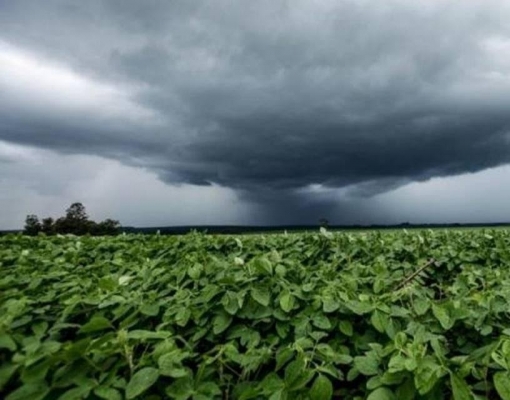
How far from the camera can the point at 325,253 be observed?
6137mm

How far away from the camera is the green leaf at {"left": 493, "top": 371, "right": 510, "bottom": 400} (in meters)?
2.00

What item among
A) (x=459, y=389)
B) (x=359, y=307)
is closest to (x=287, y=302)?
(x=359, y=307)

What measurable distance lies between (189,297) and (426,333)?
4.35 ft

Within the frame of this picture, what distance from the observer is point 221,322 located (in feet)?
9.04

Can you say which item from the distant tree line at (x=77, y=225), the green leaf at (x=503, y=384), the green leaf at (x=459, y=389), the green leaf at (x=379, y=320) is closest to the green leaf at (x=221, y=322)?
the green leaf at (x=379, y=320)

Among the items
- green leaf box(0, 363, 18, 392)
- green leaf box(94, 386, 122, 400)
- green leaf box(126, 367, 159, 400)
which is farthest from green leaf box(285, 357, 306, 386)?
green leaf box(0, 363, 18, 392)

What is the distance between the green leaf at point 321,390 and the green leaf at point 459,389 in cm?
46

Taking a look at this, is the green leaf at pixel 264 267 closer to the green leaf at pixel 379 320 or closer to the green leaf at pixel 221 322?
the green leaf at pixel 221 322

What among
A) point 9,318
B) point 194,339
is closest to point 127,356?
point 194,339

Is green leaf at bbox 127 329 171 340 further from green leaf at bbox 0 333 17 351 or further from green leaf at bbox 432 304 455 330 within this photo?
green leaf at bbox 432 304 455 330

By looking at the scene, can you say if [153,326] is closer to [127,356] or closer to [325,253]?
[127,356]

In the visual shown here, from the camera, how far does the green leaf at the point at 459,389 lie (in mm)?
1967

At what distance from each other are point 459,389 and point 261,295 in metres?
1.14

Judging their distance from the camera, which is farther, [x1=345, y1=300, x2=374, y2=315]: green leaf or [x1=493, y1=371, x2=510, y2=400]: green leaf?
[x1=345, y1=300, x2=374, y2=315]: green leaf
